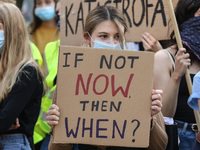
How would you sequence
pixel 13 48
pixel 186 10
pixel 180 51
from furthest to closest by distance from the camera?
pixel 13 48 < pixel 186 10 < pixel 180 51

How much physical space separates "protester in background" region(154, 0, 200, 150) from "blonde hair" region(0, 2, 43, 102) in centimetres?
103

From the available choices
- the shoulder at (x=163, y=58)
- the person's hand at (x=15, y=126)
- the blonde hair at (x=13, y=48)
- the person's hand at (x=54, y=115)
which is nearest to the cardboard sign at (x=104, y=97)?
the person's hand at (x=54, y=115)

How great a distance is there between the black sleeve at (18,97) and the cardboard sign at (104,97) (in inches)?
32.5

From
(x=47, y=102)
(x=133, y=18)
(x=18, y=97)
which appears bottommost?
(x=47, y=102)

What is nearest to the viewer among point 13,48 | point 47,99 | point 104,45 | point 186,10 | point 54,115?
point 54,115

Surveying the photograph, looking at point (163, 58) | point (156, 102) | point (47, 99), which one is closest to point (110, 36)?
point (163, 58)

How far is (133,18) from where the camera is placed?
399cm

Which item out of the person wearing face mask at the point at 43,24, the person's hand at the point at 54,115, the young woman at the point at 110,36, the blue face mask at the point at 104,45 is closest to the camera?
the person's hand at the point at 54,115

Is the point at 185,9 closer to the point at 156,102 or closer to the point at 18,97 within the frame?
the point at 156,102

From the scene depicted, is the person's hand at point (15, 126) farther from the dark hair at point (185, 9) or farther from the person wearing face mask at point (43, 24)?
the person wearing face mask at point (43, 24)

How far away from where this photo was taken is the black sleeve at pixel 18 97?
3492mm

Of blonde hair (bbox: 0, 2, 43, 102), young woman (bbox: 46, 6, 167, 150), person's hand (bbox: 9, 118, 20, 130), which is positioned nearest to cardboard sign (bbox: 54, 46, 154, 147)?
young woman (bbox: 46, 6, 167, 150)

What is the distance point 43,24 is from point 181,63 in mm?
3184

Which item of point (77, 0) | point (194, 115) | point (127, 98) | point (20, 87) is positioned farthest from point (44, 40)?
point (127, 98)
